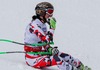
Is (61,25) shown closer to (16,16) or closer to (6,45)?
(16,16)

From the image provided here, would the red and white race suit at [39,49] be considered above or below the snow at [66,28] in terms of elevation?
above

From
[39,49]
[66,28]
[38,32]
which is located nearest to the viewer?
[38,32]

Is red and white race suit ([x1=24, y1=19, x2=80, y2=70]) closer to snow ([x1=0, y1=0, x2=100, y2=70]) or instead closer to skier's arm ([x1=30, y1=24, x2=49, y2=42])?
skier's arm ([x1=30, y1=24, x2=49, y2=42])

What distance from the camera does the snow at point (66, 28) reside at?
30.6ft

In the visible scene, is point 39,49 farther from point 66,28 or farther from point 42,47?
point 66,28

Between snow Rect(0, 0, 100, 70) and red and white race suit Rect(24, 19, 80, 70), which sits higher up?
red and white race suit Rect(24, 19, 80, 70)

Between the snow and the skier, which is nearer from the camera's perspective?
the skier

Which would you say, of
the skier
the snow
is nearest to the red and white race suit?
the skier

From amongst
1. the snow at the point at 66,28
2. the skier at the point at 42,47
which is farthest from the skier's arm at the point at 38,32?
the snow at the point at 66,28

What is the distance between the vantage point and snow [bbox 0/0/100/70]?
30.6 feet

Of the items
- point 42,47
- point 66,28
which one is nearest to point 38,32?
point 42,47

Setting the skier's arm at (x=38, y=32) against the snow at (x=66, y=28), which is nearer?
the skier's arm at (x=38, y=32)

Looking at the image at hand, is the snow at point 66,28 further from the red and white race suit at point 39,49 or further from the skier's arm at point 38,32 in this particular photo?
the skier's arm at point 38,32

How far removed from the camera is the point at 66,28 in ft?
46.5
